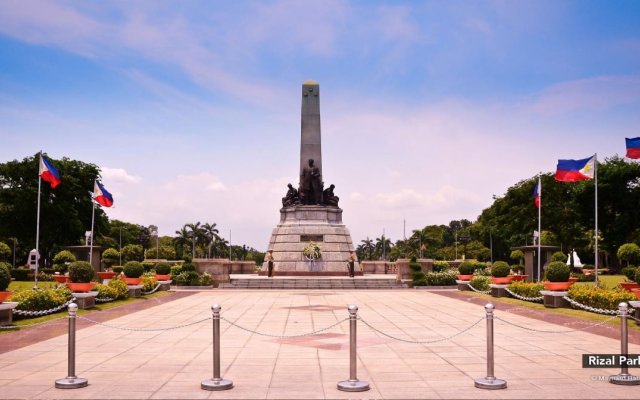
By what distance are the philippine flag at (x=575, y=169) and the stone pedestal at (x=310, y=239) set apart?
20.5 metres

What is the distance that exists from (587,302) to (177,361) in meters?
15.5

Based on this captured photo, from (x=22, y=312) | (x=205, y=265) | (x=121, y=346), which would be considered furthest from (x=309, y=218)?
(x=121, y=346)

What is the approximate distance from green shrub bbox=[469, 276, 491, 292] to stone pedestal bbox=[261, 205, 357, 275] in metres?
13.2

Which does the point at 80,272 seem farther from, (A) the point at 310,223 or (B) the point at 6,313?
(A) the point at 310,223

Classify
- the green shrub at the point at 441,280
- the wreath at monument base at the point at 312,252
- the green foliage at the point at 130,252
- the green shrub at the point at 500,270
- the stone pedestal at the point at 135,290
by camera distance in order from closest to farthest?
the stone pedestal at the point at 135,290 → the green shrub at the point at 500,270 → the green shrub at the point at 441,280 → the wreath at monument base at the point at 312,252 → the green foliage at the point at 130,252

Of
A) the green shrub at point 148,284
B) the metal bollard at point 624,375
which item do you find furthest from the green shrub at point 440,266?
the metal bollard at point 624,375

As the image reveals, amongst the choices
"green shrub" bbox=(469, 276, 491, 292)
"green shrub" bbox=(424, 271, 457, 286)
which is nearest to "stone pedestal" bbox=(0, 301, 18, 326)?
"green shrub" bbox=(469, 276, 491, 292)

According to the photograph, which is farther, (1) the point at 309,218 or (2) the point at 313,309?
(1) the point at 309,218

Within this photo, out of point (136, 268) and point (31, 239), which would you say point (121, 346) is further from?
point (31, 239)

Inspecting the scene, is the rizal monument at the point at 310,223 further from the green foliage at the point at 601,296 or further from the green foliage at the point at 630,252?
the green foliage at the point at 601,296

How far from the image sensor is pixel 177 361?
12.2m

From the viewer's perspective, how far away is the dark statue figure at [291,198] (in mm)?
49938

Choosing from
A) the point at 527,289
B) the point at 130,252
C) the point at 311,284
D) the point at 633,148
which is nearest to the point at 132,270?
the point at 311,284

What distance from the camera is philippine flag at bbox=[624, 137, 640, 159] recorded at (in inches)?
926
